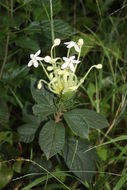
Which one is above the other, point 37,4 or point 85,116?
point 37,4

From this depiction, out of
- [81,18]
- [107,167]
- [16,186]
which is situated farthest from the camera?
[81,18]

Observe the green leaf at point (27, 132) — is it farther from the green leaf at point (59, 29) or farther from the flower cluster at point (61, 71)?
the green leaf at point (59, 29)

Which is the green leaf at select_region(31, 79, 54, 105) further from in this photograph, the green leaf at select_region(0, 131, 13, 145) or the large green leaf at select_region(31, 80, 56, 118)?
the green leaf at select_region(0, 131, 13, 145)

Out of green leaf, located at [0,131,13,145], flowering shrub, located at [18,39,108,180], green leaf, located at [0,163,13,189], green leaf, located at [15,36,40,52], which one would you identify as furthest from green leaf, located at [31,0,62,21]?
green leaf, located at [0,163,13,189]

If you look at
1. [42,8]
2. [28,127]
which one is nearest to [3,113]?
[28,127]

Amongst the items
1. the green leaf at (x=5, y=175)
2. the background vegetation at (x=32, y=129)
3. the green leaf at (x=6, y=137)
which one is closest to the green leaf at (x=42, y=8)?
the background vegetation at (x=32, y=129)

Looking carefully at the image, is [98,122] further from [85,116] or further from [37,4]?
[37,4]

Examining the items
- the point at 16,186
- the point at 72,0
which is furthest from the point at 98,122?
the point at 72,0

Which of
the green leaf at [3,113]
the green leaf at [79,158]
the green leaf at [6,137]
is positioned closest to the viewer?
the green leaf at [79,158]
